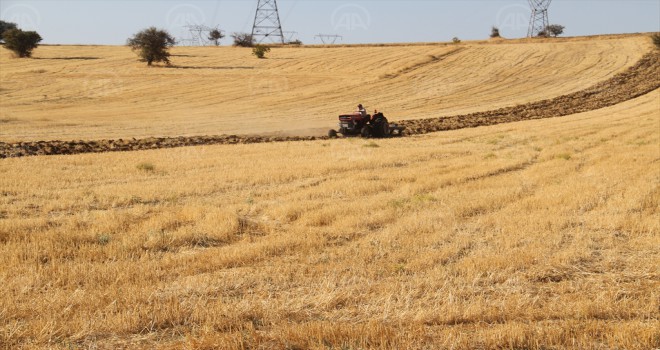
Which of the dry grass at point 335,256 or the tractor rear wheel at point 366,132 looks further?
the tractor rear wheel at point 366,132

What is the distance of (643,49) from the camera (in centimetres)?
5622

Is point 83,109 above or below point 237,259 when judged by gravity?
above

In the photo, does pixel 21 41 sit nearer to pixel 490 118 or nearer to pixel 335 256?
pixel 490 118

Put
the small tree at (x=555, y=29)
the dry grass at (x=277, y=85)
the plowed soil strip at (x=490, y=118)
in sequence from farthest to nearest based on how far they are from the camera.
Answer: the small tree at (x=555, y=29)
the dry grass at (x=277, y=85)
the plowed soil strip at (x=490, y=118)

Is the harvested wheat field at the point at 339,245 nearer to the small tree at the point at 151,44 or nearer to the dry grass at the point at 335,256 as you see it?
the dry grass at the point at 335,256

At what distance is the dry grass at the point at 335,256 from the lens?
5.34 metres

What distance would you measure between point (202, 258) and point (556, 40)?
224 feet

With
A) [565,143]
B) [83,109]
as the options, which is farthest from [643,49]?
[83,109]

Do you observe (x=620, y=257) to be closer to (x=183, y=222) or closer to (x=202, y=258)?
(x=202, y=258)

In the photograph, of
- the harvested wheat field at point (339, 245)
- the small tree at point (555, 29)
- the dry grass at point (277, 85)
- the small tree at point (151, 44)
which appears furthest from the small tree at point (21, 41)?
the small tree at point (555, 29)

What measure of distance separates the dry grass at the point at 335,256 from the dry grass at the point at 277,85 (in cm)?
1473

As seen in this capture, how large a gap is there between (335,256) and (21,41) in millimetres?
61109

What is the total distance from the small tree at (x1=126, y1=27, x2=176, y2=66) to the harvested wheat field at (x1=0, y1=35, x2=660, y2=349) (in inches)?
1444

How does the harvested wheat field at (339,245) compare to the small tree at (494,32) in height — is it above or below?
below
